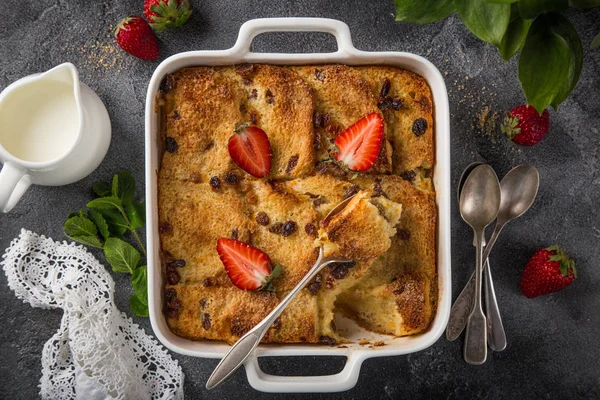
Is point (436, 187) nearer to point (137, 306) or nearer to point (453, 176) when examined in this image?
point (453, 176)

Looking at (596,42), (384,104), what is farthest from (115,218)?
(596,42)

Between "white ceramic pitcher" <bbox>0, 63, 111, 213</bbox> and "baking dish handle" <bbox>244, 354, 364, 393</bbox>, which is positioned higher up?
"white ceramic pitcher" <bbox>0, 63, 111, 213</bbox>

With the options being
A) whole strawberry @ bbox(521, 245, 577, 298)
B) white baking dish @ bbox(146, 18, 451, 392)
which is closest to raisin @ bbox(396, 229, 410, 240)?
white baking dish @ bbox(146, 18, 451, 392)

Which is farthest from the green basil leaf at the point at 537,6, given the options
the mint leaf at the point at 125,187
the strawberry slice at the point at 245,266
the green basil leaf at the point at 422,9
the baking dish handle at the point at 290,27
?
the mint leaf at the point at 125,187

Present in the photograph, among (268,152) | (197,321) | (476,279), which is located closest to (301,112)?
(268,152)

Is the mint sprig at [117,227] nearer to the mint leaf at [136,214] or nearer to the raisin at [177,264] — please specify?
the mint leaf at [136,214]

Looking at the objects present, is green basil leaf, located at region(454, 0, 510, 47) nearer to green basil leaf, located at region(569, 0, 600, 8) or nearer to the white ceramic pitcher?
green basil leaf, located at region(569, 0, 600, 8)
